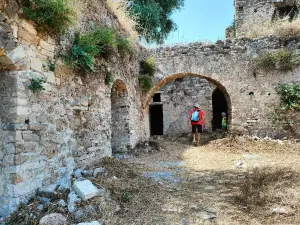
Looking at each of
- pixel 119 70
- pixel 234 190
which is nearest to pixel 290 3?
pixel 119 70

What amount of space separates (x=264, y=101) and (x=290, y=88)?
0.83 metres

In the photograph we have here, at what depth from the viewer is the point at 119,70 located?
6520mm

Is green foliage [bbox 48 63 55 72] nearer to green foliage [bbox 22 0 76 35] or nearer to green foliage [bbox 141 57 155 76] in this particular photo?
green foliage [bbox 22 0 76 35]

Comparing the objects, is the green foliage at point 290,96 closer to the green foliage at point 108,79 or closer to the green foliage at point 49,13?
the green foliage at point 108,79

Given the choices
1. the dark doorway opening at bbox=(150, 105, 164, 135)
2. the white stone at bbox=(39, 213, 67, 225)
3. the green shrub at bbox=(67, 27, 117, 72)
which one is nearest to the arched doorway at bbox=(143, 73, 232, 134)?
the dark doorway opening at bbox=(150, 105, 164, 135)

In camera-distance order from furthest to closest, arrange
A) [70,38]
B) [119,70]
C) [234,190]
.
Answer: [119,70]
[70,38]
[234,190]

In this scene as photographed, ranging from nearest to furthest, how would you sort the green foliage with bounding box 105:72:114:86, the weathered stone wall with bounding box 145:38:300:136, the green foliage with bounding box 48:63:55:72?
the green foliage with bounding box 48:63:55:72, the green foliage with bounding box 105:72:114:86, the weathered stone wall with bounding box 145:38:300:136

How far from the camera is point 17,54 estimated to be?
3.01 meters

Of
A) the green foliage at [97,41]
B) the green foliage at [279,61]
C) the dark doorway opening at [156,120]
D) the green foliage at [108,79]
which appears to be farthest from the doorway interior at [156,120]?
the green foliage at [97,41]

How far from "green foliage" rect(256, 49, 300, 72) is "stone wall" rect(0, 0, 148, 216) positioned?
560 cm

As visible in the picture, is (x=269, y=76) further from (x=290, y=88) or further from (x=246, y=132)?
(x=246, y=132)

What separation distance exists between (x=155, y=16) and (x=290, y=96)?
7.90m

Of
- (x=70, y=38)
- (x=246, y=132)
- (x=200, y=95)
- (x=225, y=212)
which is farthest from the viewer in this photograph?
(x=200, y=95)

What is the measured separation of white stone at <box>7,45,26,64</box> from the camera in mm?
2936
